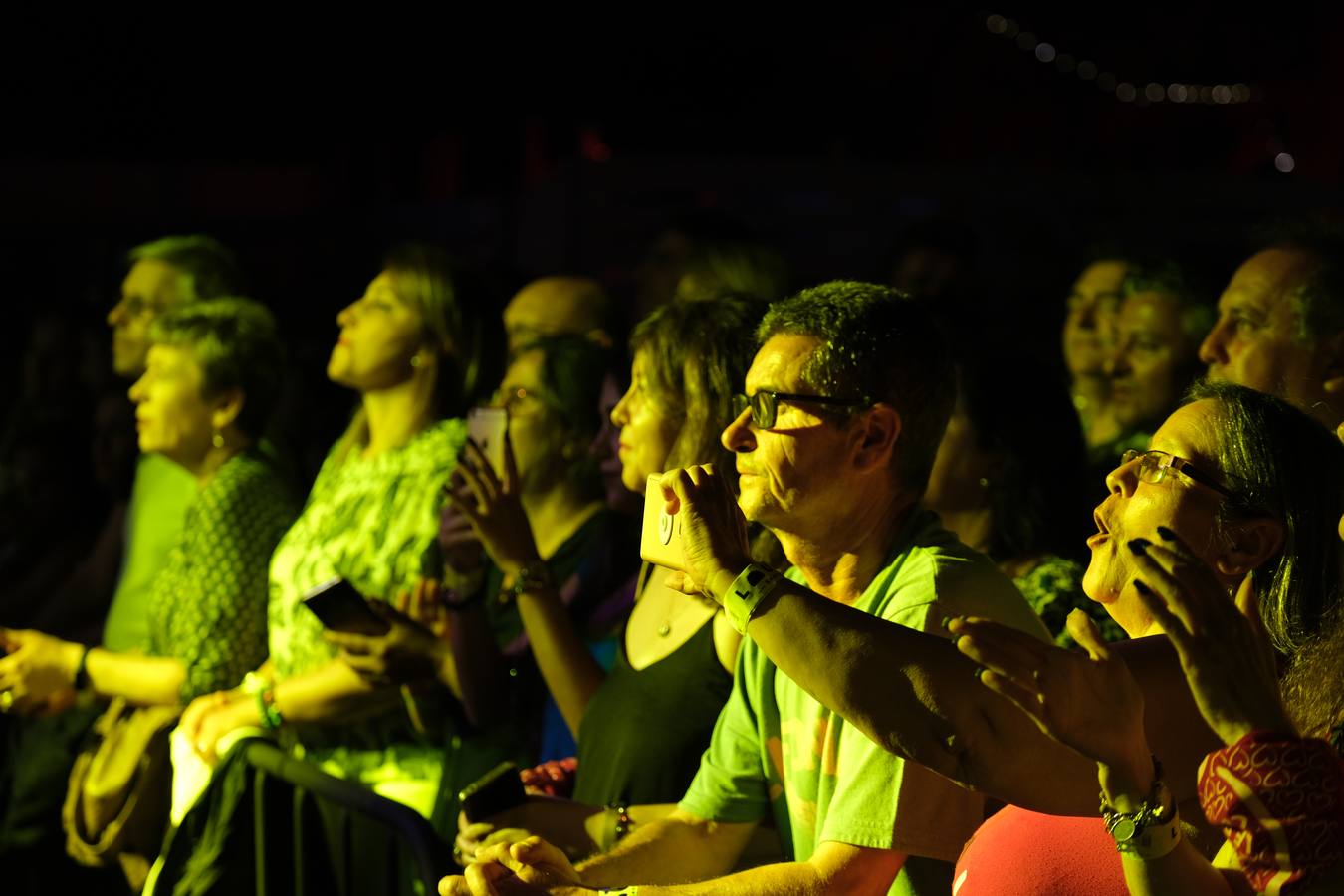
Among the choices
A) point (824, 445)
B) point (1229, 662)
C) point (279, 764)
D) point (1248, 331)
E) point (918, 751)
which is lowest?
point (279, 764)

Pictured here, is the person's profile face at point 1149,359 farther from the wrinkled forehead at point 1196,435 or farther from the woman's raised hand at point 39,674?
the woman's raised hand at point 39,674

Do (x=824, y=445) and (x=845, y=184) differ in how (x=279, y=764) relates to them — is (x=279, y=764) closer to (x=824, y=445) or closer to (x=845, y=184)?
(x=824, y=445)

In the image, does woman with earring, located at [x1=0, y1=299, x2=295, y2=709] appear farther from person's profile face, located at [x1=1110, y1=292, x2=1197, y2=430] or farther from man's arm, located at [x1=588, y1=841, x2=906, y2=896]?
man's arm, located at [x1=588, y1=841, x2=906, y2=896]

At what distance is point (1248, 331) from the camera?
10.8 ft

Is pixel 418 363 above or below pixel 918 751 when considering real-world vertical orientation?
above

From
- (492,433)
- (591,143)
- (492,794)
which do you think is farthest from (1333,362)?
(591,143)

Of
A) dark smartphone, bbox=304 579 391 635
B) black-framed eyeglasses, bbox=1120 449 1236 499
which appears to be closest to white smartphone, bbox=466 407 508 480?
dark smartphone, bbox=304 579 391 635

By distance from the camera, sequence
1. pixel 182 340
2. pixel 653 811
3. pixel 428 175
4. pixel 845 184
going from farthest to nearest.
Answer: pixel 428 175, pixel 845 184, pixel 182 340, pixel 653 811

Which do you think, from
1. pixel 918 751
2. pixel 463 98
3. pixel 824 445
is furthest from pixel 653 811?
pixel 463 98

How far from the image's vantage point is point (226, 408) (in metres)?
4.59

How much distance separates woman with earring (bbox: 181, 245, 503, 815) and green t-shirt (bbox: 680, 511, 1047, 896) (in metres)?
1.36

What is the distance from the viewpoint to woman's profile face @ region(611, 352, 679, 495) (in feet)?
9.90

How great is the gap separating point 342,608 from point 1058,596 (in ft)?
4.86

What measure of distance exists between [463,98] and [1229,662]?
9.30 m
